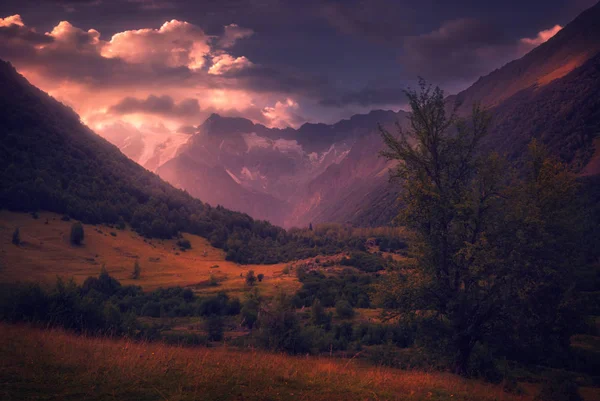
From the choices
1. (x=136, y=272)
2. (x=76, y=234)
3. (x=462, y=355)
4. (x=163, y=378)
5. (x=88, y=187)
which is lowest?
(x=136, y=272)

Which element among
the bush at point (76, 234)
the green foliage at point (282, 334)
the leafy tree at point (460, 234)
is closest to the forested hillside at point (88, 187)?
the bush at point (76, 234)

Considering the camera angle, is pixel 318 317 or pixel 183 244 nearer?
pixel 318 317

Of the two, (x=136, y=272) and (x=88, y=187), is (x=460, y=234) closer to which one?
(x=136, y=272)

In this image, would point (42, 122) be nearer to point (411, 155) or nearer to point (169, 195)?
point (169, 195)

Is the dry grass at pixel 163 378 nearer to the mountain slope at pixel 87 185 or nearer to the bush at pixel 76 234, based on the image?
the bush at pixel 76 234

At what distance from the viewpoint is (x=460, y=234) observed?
21.6 meters

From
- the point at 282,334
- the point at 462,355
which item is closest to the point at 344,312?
the point at 282,334

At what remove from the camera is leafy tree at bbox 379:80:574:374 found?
20.7 metres

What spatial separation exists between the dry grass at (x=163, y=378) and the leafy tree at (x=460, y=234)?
6.75 meters

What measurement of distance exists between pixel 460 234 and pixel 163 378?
58.2 feet

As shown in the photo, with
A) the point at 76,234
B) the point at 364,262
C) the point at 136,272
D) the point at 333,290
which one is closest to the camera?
the point at 333,290

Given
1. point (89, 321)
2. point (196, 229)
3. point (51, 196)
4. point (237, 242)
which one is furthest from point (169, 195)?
point (89, 321)

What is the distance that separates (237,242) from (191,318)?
70502 mm

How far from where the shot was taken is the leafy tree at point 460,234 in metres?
20.7
